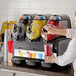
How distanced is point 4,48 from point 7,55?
61 millimetres

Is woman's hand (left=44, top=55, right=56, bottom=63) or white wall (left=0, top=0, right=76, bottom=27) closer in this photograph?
woman's hand (left=44, top=55, right=56, bottom=63)

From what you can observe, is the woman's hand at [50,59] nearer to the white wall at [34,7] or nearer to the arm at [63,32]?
the arm at [63,32]

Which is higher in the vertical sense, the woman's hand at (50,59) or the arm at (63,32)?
the arm at (63,32)

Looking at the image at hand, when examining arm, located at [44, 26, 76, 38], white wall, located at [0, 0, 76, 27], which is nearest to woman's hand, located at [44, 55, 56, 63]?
arm, located at [44, 26, 76, 38]

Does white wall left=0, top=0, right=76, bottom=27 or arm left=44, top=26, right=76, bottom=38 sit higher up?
white wall left=0, top=0, right=76, bottom=27

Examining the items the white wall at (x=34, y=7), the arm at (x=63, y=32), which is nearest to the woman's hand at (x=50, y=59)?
the arm at (x=63, y=32)

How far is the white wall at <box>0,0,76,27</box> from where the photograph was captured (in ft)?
4.76

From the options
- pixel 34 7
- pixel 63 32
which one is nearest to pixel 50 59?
pixel 63 32

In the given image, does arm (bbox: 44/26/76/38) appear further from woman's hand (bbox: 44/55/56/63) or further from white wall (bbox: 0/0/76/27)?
white wall (bbox: 0/0/76/27)

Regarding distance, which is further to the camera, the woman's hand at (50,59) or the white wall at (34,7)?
the white wall at (34,7)

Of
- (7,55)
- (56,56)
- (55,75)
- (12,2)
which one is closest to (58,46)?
(56,56)

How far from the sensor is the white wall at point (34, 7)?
1.45m

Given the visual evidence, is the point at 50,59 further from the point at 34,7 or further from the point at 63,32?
the point at 34,7

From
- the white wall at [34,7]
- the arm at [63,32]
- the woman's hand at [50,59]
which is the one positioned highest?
the white wall at [34,7]
